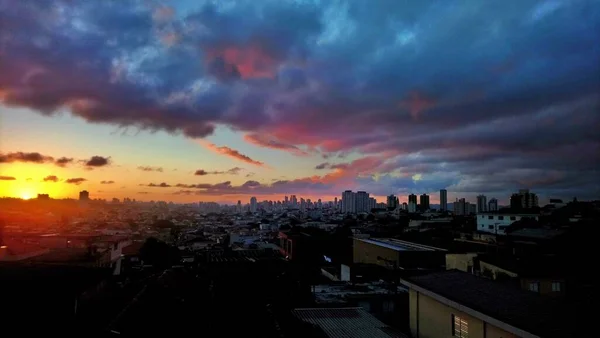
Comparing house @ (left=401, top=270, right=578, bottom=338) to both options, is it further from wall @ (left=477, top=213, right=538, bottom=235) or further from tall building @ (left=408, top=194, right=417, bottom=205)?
tall building @ (left=408, top=194, right=417, bottom=205)

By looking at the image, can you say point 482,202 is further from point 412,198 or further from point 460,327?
point 460,327

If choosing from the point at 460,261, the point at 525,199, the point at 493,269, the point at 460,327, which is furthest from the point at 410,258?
the point at 525,199

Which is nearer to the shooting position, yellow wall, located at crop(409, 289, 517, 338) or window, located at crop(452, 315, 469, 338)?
yellow wall, located at crop(409, 289, 517, 338)

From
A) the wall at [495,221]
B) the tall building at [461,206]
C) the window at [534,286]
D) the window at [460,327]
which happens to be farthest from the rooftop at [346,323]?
the tall building at [461,206]

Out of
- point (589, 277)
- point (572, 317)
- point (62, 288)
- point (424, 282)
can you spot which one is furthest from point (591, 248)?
point (62, 288)

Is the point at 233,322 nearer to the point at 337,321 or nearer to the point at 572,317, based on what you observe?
the point at 337,321

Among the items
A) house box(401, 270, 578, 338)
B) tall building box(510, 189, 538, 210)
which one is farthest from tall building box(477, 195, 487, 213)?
house box(401, 270, 578, 338)
